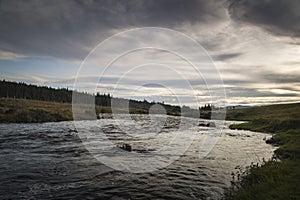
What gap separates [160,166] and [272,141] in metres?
21.3

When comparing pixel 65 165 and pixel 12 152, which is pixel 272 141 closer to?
pixel 65 165

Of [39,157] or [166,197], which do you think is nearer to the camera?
[166,197]

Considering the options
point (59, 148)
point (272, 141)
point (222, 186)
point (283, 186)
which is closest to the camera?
point (283, 186)

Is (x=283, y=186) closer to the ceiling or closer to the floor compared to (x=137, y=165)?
closer to the ceiling

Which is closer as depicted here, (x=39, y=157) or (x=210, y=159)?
(x=39, y=157)

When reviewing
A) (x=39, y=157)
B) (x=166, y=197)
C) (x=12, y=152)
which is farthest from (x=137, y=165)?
(x=12, y=152)

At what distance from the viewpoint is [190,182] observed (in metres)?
15.3

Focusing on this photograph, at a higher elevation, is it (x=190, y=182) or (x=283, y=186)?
(x=283, y=186)

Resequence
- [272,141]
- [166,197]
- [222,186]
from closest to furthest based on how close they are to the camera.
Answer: [166,197], [222,186], [272,141]

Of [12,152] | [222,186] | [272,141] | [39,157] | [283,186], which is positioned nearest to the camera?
[283,186]

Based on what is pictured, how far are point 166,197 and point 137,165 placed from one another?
22.4 feet

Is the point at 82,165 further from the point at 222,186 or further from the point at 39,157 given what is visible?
the point at 222,186

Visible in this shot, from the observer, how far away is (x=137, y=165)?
19.3 m

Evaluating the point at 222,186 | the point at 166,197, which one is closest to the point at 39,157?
the point at 166,197
